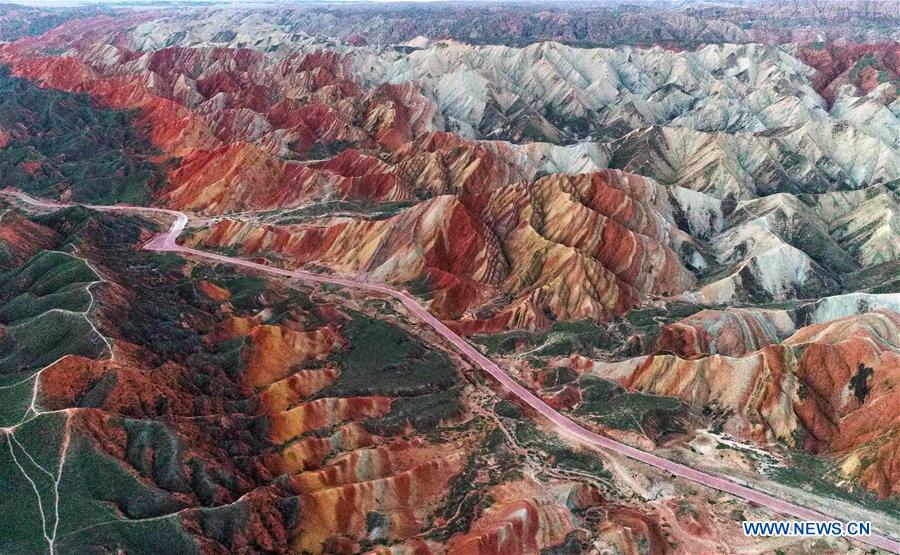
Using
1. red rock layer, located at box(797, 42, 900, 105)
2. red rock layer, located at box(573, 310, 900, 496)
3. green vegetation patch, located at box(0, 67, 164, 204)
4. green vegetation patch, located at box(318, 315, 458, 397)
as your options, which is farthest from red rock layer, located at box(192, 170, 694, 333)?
red rock layer, located at box(797, 42, 900, 105)

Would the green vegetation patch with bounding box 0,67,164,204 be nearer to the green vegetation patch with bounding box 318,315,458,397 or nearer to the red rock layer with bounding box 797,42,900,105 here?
the green vegetation patch with bounding box 318,315,458,397

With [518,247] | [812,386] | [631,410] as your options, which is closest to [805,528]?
[812,386]

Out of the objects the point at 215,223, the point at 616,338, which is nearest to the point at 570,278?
the point at 616,338

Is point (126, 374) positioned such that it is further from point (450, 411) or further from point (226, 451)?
point (450, 411)

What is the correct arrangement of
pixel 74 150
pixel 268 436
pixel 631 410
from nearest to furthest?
pixel 268 436, pixel 631 410, pixel 74 150

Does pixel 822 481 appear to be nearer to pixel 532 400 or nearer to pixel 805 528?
pixel 805 528

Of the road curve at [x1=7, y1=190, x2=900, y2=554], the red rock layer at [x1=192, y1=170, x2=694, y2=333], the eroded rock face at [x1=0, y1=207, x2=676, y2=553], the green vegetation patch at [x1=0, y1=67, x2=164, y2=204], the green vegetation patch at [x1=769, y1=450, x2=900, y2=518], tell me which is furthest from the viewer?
the green vegetation patch at [x1=0, y1=67, x2=164, y2=204]

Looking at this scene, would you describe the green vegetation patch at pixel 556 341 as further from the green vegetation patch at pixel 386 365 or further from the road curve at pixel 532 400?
the green vegetation patch at pixel 386 365

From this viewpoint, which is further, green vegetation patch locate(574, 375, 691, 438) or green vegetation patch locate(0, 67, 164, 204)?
green vegetation patch locate(0, 67, 164, 204)
